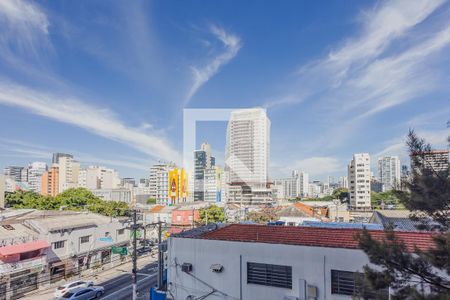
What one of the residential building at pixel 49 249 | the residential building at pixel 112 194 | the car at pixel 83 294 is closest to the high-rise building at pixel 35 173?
the residential building at pixel 112 194

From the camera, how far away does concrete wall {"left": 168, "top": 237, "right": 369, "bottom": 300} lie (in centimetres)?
899

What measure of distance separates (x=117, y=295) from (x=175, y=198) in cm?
4819

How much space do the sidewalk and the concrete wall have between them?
13.2m

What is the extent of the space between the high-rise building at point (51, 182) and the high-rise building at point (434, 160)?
397ft

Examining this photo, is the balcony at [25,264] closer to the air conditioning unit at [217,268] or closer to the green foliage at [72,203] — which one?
the green foliage at [72,203]

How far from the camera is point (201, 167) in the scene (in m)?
116

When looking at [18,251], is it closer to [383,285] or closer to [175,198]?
[383,285]

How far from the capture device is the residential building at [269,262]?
896 centimetres

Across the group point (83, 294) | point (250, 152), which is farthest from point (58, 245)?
point (250, 152)

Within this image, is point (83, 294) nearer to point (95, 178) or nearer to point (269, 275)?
point (269, 275)

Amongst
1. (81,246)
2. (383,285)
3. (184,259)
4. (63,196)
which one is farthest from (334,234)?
(63,196)

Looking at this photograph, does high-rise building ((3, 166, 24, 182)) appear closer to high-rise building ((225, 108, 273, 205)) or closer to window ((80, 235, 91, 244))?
high-rise building ((225, 108, 273, 205))

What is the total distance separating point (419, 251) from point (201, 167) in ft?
363

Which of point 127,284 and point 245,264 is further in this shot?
point 127,284
